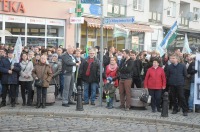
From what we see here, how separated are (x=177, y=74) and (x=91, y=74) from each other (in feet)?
9.68

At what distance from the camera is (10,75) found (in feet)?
38.0

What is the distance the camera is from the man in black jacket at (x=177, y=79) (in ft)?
36.5

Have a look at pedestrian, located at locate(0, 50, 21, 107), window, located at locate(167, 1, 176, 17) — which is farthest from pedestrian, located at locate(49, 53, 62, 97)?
window, located at locate(167, 1, 176, 17)

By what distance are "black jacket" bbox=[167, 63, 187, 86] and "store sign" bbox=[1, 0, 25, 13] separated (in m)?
13.8

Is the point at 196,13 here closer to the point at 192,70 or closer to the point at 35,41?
the point at 35,41

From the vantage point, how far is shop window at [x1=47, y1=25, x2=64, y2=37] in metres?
25.2

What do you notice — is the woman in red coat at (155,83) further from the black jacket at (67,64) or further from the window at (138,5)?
the window at (138,5)

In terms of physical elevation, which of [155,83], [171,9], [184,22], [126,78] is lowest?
[155,83]

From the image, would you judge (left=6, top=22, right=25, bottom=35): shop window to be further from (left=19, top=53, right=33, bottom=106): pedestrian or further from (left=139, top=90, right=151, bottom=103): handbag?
(left=139, top=90, right=151, bottom=103): handbag

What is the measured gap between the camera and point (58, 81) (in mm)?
13289

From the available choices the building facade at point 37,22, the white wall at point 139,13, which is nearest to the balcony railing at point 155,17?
the white wall at point 139,13

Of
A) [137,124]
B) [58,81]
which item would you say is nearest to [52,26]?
[58,81]

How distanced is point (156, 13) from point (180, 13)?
18.9 feet

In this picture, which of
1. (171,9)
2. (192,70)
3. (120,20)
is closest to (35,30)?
A: (120,20)
